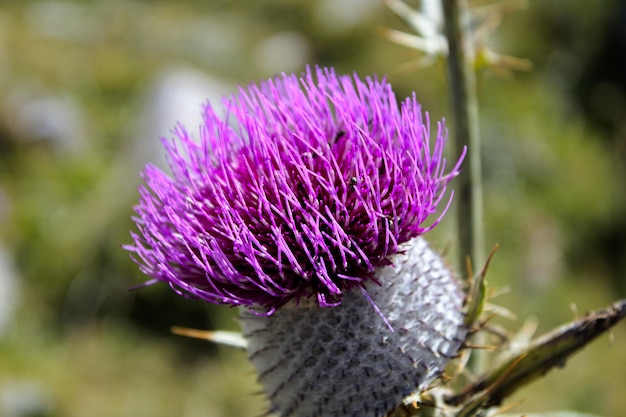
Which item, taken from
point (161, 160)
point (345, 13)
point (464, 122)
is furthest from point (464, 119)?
point (345, 13)

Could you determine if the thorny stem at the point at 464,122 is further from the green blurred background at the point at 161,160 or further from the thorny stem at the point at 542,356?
the thorny stem at the point at 542,356

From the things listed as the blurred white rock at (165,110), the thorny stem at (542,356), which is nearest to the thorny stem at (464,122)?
the thorny stem at (542,356)

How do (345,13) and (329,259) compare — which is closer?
(329,259)

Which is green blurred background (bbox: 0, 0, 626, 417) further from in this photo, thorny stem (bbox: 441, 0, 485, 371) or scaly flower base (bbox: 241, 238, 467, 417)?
scaly flower base (bbox: 241, 238, 467, 417)

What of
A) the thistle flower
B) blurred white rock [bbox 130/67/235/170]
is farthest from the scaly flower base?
blurred white rock [bbox 130/67/235/170]

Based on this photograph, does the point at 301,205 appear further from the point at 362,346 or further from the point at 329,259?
the point at 362,346

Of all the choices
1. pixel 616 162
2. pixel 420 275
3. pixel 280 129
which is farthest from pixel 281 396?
pixel 616 162
